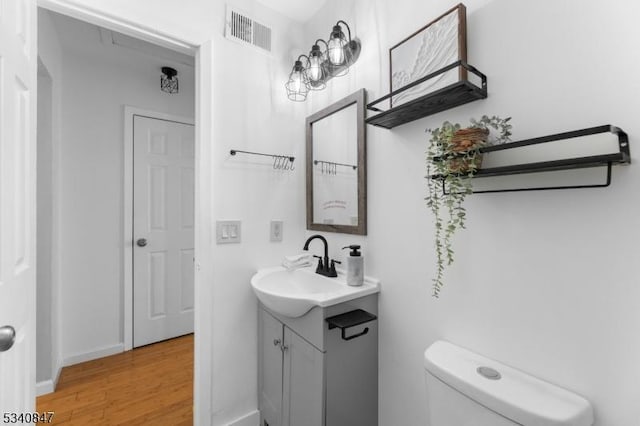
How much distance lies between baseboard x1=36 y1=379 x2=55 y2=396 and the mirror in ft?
6.83

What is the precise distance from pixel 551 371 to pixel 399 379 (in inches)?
24.8

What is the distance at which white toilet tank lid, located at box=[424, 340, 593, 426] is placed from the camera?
75 centimetres

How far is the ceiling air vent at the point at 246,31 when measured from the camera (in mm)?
1646

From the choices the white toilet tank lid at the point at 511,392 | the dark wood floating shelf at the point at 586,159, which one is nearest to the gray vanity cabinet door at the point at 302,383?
the white toilet tank lid at the point at 511,392

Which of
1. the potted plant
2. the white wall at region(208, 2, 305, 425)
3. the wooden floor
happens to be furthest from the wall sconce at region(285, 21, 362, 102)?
the wooden floor

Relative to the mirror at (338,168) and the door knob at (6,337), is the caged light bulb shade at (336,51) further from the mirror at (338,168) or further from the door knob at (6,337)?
the door knob at (6,337)

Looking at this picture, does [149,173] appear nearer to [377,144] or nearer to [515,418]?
[377,144]

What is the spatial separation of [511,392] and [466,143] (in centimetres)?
75

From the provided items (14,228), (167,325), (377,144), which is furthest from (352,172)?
(167,325)

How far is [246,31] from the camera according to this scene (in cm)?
171

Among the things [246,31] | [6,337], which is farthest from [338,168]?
[6,337]

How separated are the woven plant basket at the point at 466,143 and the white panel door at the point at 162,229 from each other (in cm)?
254

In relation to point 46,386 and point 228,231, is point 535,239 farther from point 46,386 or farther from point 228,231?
point 46,386

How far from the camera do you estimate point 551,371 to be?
866 mm
